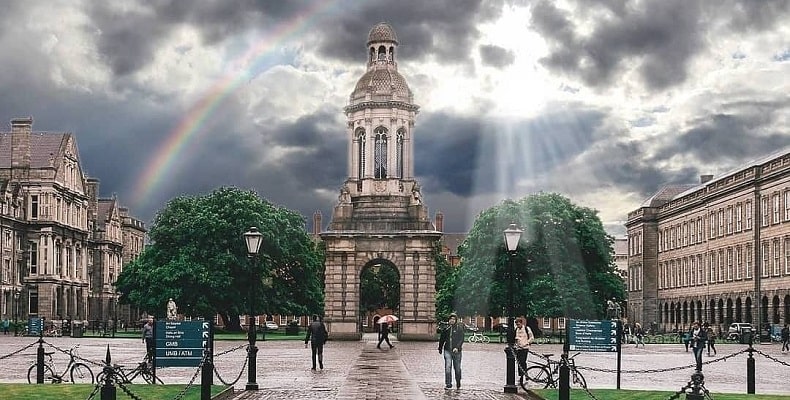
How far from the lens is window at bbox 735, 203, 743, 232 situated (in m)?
102

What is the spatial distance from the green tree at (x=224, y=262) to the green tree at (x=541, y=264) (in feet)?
39.9

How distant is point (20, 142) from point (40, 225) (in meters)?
7.97

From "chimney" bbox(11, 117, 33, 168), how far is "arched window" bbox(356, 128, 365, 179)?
48.0 metres

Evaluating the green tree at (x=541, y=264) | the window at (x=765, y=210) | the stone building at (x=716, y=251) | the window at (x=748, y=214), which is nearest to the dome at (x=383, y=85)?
the green tree at (x=541, y=264)

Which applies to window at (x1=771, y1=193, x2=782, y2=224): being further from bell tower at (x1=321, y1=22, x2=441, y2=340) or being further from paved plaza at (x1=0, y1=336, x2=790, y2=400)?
paved plaza at (x1=0, y1=336, x2=790, y2=400)

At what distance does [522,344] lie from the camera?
109 ft

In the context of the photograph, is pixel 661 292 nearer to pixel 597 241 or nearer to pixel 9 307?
pixel 597 241

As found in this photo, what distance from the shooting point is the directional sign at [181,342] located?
2823 cm

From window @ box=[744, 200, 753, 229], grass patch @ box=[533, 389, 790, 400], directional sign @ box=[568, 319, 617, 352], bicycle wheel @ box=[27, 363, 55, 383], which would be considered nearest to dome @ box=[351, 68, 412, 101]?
window @ box=[744, 200, 753, 229]

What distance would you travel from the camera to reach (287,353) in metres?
53.2

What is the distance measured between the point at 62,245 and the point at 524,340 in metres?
92.9

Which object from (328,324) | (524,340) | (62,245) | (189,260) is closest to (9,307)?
(62,245)

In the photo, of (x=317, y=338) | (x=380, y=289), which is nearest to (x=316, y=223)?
(x=380, y=289)

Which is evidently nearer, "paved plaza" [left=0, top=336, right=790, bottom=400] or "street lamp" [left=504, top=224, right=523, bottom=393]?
"paved plaza" [left=0, top=336, right=790, bottom=400]
